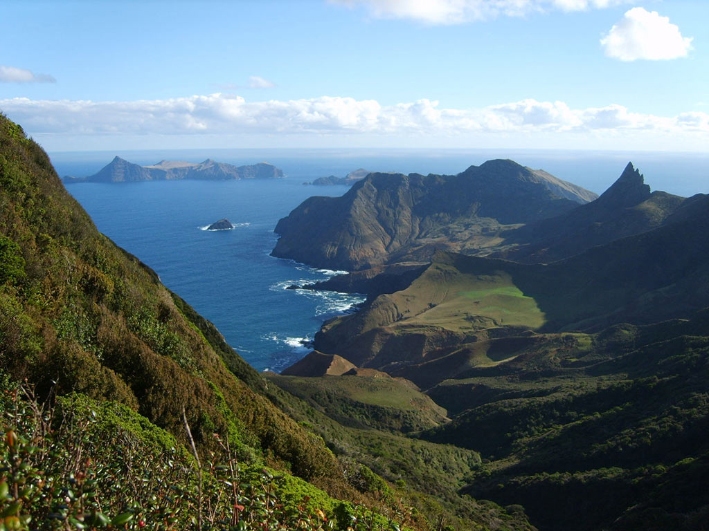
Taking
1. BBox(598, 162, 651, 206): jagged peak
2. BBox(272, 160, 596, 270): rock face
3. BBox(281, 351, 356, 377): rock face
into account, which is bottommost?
BBox(281, 351, 356, 377): rock face

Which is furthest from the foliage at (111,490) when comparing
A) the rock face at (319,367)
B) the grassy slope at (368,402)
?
the rock face at (319,367)

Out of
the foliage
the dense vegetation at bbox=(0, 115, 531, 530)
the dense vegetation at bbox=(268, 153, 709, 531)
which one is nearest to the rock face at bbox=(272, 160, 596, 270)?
the dense vegetation at bbox=(268, 153, 709, 531)

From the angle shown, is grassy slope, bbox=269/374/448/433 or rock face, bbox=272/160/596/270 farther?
rock face, bbox=272/160/596/270

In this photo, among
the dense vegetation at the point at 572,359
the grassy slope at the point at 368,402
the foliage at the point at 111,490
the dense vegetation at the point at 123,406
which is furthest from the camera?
the grassy slope at the point at 368,402

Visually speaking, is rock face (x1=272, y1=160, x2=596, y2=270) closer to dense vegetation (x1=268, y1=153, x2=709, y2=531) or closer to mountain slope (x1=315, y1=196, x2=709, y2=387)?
dense vegetation (x1=268, y1=153, x2=709, y2=531)

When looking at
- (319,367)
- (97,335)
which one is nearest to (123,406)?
(97,335)

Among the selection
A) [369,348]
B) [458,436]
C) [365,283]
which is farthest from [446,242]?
[458,436]

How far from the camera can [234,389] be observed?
22.4 metres

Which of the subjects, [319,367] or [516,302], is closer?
[319,367]

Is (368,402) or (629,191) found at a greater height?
(629,191)

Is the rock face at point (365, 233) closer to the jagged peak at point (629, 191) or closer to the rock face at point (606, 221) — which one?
the rock face at point (606, 221)

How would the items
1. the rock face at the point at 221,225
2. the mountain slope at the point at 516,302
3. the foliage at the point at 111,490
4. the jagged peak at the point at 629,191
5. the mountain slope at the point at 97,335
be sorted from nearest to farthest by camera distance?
the foliage at the point at 111,490, the mountain slope at the point at 97,335, the mountain slope at the point at 516,302, the jagged peak at the point at 629,191, the rock face at the point at 221,225

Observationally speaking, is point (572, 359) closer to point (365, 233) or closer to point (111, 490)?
point (111, 490)

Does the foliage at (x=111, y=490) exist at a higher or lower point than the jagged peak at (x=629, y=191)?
lower
